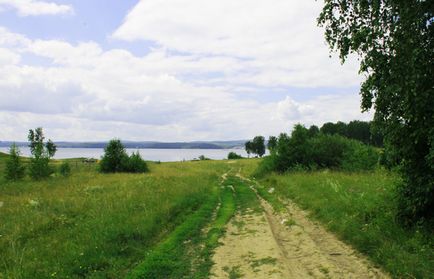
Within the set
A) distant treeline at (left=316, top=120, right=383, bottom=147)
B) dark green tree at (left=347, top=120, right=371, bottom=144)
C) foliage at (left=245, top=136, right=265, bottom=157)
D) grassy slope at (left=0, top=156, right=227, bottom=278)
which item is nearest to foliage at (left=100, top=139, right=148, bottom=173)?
grassy slope at (left=0, top=156, right=227, bottom=278)

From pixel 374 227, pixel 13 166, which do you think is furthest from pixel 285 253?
pixel 13 166

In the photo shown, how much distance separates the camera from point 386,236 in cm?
1111

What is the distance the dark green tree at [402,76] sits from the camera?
9.61 m

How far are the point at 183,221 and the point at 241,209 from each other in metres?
3.99

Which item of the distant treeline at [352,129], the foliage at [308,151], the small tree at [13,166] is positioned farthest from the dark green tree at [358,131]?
the small tree at [13,166]

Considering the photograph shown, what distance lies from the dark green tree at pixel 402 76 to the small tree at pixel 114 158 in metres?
42.7

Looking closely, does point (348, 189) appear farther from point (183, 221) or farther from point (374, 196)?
point (183, 221)

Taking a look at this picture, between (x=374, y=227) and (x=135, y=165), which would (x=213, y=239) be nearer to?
(x=374, y=227)

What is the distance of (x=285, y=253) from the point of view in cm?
1071

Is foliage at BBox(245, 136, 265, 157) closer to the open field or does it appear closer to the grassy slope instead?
the grassy slope

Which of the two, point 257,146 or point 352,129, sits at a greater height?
point 352,129

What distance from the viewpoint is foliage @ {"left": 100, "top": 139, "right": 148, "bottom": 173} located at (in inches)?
2002

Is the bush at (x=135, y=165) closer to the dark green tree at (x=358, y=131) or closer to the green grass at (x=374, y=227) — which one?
the green grass at (x=374, y=227)

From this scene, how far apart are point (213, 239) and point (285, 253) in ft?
9.02
